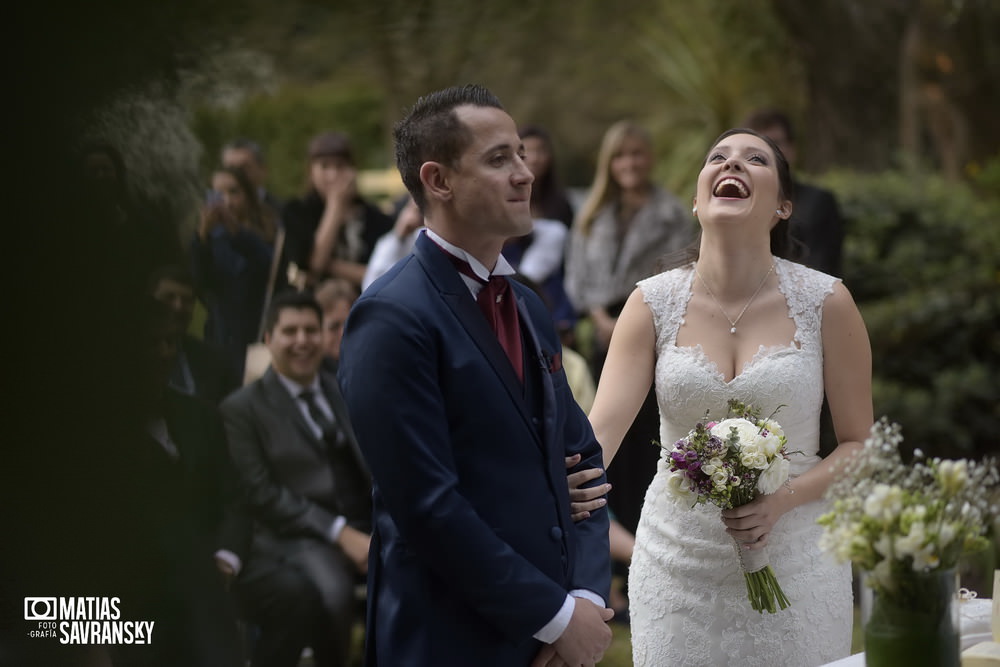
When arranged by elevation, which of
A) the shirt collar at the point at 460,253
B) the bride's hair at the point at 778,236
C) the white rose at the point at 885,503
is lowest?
the white rose at the point at 885,503

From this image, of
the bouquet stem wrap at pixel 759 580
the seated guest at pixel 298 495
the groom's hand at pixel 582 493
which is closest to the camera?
the groom's hand at pixel 582 493

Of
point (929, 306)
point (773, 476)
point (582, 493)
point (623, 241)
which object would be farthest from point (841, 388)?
point (929, 306)

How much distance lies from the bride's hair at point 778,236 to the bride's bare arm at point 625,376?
0.86ft

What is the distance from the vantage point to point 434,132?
2.36 m

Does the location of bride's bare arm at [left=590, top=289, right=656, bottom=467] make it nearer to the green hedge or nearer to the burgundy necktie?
the burgundy necktie

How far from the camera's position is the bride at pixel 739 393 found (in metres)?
3.11

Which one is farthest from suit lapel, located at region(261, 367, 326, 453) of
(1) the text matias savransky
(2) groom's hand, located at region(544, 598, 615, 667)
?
(2) groom's hand, located at region(544, 598, 615, 667)

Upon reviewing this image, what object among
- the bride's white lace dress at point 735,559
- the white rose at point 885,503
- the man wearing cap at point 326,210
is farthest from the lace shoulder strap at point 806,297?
the man wearing cap at point 326,210

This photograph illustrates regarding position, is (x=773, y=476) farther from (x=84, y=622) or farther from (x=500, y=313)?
(x=84, y=622)

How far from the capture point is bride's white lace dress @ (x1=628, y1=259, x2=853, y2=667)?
311 cm

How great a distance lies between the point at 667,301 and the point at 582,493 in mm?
931

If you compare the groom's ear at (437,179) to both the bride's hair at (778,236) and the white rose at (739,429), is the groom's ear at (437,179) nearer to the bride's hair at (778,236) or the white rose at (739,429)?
the white rose at (739,429)

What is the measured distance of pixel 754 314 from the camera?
3.24 metres

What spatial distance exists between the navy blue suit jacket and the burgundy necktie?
0.05 meters
